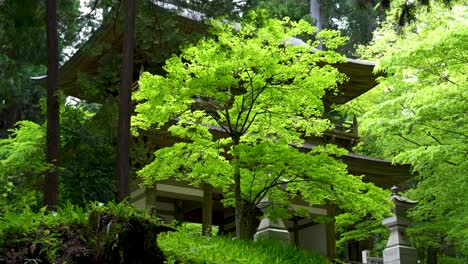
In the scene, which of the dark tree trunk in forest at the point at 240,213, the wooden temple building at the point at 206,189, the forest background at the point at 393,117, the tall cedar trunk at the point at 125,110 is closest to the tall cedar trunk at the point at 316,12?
the wooden temple building at the point at 206,189

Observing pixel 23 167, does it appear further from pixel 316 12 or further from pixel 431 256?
pixel 316 12

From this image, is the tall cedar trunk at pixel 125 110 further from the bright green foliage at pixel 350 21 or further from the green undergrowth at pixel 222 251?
the bright green foliage at pixel 350 21

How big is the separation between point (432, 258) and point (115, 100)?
1464cm

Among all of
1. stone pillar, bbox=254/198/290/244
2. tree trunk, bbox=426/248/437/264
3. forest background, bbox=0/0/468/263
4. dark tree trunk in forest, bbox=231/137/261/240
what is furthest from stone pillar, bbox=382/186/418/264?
tree trunk, bbox=426/248/437/264

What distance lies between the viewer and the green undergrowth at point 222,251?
8.59 m

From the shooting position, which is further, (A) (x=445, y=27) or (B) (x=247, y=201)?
(A) (x=445, y=27)

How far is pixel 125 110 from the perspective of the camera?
1066 centimetres

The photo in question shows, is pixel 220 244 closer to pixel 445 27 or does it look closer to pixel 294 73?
pixel 294 73

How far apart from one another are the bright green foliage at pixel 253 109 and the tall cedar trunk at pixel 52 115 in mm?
1980

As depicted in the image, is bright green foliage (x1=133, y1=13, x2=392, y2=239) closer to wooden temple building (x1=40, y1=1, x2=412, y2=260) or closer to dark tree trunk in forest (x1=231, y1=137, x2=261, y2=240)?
dark tree trunk in forest (x1=231, y1=137, x2=261, y2=240)

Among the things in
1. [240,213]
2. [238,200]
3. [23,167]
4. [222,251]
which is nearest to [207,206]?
[240,213]

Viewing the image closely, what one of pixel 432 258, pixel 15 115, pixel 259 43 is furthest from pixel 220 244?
pixel 15 115

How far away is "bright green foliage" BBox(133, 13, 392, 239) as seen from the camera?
40.9 feet

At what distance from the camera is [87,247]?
7.20 meters
